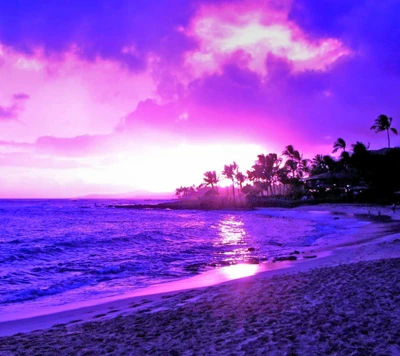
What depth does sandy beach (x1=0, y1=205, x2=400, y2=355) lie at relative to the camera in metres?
4.82

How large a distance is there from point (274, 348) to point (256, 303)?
2.74m

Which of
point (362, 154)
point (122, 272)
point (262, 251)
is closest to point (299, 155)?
point (362, 154)

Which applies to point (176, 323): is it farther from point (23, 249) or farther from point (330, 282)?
point (23, 249)

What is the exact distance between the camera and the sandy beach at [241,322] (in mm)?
A: 4816

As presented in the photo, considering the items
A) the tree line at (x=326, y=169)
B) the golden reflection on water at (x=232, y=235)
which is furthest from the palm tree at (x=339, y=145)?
the golden reflection on water at (x=232, y=235)

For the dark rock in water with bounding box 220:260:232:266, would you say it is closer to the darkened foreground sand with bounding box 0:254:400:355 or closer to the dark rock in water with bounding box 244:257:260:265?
the dark rock in water with bounding box 244:257:260:265

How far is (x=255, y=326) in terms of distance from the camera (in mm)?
5707

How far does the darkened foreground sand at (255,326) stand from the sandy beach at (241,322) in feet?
0.05

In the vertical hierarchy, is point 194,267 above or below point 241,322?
below

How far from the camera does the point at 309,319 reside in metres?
5.76

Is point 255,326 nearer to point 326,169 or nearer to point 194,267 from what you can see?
point 194,267

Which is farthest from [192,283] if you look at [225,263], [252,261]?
[252,261]

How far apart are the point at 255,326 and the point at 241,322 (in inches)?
15.4

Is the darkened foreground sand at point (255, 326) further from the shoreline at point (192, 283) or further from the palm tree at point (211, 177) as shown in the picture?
the palm tree at point (211, 177)
